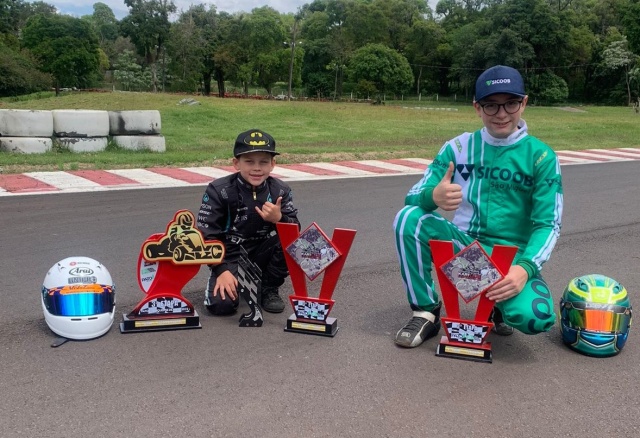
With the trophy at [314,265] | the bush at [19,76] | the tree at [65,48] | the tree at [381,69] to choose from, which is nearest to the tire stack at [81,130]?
the trophy at [314,265]

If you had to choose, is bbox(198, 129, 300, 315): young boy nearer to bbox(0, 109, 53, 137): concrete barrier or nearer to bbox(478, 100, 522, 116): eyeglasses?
bbox(478, 100, 522, 116): eyeglasses

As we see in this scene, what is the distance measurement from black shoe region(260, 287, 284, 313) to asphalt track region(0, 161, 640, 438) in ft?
0.24

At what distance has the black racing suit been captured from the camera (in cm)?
400

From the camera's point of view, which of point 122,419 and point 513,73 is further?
point 513,73

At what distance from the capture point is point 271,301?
429cm

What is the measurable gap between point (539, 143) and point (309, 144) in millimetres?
13317

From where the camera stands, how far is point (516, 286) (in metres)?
3.26

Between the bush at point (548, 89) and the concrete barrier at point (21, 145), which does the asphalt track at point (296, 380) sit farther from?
Answer: the bush at point (548, 89)

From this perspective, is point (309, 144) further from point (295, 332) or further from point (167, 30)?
point (167, 30)

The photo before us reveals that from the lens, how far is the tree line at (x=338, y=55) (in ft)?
197

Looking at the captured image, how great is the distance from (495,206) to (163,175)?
7.55 metres

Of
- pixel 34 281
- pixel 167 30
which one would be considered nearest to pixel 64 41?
pixel 167 30

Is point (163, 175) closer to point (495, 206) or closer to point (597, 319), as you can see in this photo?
point (495, 206)

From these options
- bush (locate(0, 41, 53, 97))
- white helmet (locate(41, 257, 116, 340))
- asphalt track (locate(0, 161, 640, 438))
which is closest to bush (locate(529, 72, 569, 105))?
bush (locate(0, 41, 53, 97))
